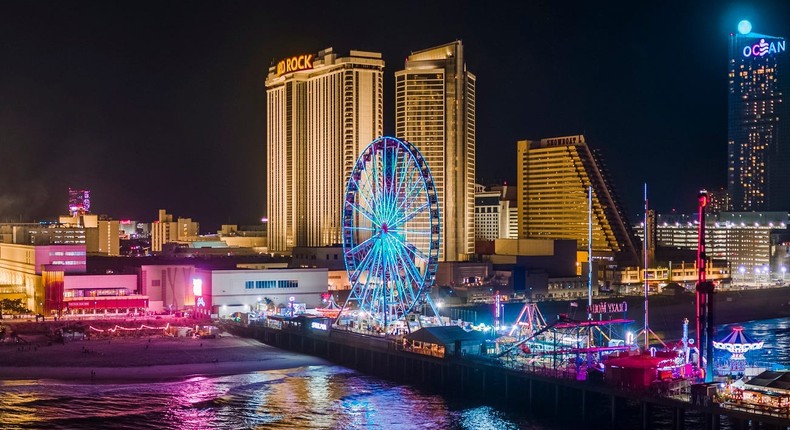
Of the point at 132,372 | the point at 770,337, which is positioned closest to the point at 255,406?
the point at 132,372

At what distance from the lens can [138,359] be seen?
2237 inches

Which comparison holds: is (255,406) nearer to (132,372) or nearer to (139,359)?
(132,372)

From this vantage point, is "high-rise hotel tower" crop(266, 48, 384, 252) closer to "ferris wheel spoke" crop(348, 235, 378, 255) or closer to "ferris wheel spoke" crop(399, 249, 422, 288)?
"ferris wheel spoke" crop(348, 235, 378, 255)

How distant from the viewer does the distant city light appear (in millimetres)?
196625

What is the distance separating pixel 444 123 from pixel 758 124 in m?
103

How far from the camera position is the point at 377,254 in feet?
203

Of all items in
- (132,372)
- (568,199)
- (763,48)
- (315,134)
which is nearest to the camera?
(132,372)

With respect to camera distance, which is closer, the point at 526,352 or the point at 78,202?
the point at 526,352

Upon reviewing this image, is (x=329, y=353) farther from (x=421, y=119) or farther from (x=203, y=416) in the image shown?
(x=421, y=119)

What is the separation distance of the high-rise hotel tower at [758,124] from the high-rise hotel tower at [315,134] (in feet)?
324

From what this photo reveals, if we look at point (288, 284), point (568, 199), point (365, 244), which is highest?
point (568, 199)

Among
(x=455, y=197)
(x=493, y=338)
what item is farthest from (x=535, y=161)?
(x=493, y=338)

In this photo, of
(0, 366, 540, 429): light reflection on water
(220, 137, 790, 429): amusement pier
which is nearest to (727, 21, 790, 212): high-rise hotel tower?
(220, 137, 790, 429): amusement pier

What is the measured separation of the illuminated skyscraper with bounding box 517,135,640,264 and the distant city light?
282 feet
